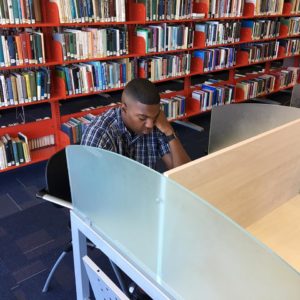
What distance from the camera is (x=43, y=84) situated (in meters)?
2.83

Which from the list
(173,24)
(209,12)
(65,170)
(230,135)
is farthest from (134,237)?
(209,12)

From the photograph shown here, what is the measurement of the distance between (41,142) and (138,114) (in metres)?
1.95

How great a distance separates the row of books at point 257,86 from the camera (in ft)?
15.4

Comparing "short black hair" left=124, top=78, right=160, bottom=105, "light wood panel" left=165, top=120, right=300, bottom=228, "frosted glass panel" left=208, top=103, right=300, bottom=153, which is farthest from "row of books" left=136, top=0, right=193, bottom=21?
"light wood panel" left=165, top=120, right=300, bottom=228

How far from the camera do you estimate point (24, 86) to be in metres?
2.74

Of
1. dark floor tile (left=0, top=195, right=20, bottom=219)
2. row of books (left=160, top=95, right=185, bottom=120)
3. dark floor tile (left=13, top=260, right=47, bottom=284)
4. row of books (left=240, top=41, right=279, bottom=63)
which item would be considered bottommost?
dark floor tile (left=13, top=260, right=47, bottom=284)

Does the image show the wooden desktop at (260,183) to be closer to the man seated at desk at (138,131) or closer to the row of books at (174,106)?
the man seated at desk at (138,131)

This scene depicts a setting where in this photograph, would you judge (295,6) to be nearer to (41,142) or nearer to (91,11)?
(91,11)

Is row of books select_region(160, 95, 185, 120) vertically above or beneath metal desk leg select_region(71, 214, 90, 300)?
beneath

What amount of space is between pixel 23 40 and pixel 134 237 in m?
2.16

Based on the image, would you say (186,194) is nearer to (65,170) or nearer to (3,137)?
(65,170)

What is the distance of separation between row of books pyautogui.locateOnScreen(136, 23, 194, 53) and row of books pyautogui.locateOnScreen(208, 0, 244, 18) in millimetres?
356

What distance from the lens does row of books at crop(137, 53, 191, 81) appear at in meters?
3.50

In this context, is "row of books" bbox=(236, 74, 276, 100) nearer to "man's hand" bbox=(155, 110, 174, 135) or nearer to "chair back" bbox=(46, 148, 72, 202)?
"man's hand" bbox=(155, 110, 174, 135)
